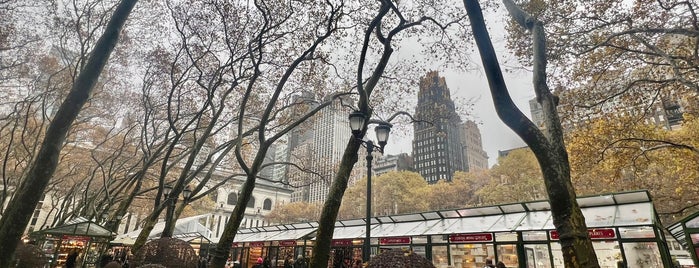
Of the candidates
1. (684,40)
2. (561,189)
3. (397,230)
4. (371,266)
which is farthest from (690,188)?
(371,266)

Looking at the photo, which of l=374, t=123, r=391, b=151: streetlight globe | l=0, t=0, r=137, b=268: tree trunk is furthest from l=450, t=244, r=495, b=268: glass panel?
l=0, t=0, r=137, b=268: tree trunk

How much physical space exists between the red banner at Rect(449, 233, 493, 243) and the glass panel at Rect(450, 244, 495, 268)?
0.72 ft

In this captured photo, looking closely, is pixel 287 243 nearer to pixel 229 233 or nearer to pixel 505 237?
pixel 505 237

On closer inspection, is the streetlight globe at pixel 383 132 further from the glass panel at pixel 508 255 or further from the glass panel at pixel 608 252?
the glass panel at pixel 608 252

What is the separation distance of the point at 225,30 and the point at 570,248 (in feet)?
31.6

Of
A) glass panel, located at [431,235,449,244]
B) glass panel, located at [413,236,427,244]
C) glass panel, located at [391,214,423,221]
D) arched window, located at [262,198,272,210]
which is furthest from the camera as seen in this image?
arched window, located at [262,198,272,210]

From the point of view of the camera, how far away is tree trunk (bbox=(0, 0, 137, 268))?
4.14 metres

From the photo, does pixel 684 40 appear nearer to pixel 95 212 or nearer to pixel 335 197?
pixel 335 197

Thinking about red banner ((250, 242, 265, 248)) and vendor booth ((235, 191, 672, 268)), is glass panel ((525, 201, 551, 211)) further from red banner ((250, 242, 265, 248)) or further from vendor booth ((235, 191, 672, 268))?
red banner ((250, 242, 265, 248))

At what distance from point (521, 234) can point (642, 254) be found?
9.87 feet

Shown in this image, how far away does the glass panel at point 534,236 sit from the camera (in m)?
10.8

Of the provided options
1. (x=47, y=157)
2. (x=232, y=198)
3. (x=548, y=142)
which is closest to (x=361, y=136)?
(x=548, y=142)

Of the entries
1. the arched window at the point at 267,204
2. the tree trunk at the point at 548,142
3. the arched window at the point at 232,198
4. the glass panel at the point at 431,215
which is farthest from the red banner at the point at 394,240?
the arched window at the point at 267,204

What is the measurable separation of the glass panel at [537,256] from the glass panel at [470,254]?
111 cm
